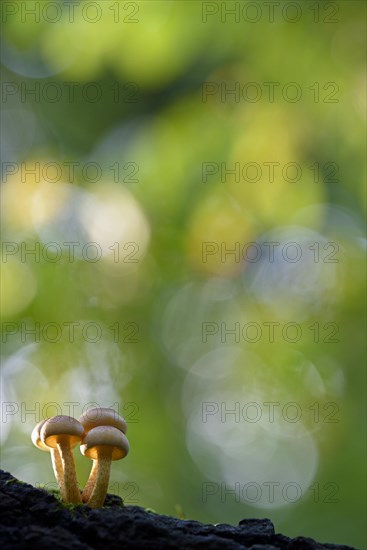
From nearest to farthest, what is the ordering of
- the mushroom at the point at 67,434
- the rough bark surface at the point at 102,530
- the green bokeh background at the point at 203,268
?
the rough bark surface at the point at 102,530
the mushroom at the point at 67,434
the green bokeh background at the point at 203,268

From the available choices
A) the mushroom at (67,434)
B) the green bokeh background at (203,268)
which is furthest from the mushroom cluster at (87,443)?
the green bokeh background at (203,268)

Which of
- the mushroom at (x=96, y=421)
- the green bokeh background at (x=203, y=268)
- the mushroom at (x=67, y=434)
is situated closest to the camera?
the mushroom at (x=67, y=434)

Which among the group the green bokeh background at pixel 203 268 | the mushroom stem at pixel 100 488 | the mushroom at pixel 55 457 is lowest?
the mushroom stem at pixel 100 488

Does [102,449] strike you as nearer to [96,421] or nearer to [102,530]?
[96,421]

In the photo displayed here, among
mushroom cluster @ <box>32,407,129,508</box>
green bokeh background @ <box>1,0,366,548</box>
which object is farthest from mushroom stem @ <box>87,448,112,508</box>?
green bokeh background @ <box>1,0,366,548</box>

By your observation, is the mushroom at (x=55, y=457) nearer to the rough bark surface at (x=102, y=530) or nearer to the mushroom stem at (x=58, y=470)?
the mushroom stem at (x=58, y=470)

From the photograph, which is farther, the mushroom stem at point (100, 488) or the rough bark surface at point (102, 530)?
the mushroom stem at point (100, 488)

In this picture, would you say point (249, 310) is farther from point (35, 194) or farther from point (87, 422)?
point (87, 422)
